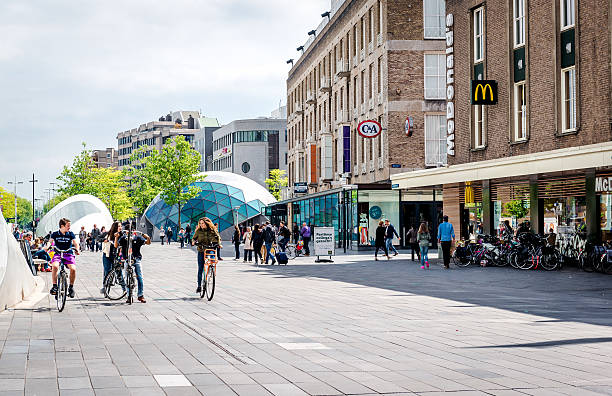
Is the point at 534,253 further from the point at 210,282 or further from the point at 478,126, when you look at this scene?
the point at 210,282

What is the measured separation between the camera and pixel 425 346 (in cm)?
1048

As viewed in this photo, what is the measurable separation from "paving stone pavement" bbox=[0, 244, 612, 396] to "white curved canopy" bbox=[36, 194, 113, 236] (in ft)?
203

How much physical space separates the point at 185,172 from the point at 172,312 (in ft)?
215

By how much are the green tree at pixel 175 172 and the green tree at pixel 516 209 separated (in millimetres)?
49550

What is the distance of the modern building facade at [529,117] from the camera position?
26.0 meters

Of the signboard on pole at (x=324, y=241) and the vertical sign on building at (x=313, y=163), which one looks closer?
the signboard on pole at (x=324, y=241)

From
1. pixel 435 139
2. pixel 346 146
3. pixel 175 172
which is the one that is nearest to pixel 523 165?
pixel 435 139

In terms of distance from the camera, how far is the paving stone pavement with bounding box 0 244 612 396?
7.86 metres

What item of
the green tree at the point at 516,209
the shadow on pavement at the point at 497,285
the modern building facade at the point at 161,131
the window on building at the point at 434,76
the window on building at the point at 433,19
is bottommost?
the shadow on pavement at the point at 497,285

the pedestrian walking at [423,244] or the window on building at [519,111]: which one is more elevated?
the window on building at [519,111]

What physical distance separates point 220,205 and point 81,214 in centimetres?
1453

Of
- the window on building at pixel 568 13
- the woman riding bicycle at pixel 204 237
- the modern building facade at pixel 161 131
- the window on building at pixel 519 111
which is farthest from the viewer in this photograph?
the modern building facade at pixel 161 131

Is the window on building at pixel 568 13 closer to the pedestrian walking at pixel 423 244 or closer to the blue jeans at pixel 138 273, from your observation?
the pedestrian walking at pixel 423 244

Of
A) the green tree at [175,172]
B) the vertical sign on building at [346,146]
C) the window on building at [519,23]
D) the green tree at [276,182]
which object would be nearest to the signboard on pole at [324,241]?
the window on building at [519,23]
